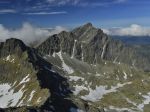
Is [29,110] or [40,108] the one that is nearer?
[29,110]

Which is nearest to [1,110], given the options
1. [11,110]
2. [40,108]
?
[11,110]

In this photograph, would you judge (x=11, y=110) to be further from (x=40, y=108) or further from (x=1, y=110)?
(x=40, y=108)

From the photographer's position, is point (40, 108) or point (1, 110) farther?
point (40, 108)

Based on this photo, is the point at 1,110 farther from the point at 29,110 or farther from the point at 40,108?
the point at 40,108
